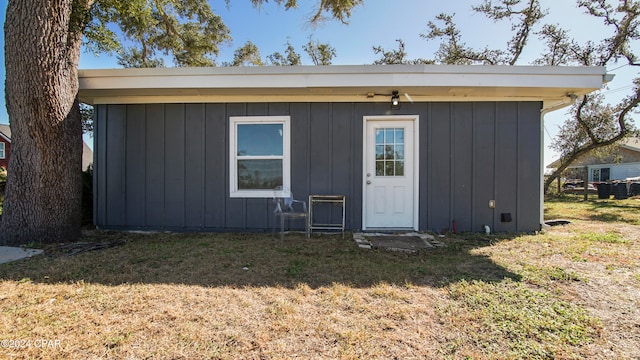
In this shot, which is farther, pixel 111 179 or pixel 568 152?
pixel 568 152

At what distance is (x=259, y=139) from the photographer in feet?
16.0

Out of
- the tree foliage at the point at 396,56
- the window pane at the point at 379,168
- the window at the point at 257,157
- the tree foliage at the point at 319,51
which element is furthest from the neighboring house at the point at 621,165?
the window at the point at 257,157

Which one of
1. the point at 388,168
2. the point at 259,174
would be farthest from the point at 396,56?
the point at 259,174

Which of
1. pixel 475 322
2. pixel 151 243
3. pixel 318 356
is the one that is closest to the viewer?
pixel 318 356

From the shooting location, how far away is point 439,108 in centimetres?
476

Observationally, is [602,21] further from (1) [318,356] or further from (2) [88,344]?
(2) [88,344]

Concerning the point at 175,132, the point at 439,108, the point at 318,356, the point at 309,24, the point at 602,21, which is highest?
the point at 602,21

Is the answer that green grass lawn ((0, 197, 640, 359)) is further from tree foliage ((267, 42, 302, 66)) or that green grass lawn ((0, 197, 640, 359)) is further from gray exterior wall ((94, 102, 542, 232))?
tree foliage ((267, 42, 302, 66))

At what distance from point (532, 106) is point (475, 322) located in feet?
14.0

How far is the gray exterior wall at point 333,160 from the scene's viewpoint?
4.75 metres

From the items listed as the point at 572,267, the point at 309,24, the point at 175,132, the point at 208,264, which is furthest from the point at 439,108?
the point at 309,24

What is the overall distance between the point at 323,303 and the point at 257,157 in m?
3.16

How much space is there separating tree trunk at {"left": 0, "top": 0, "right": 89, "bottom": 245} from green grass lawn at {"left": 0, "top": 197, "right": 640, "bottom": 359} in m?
0.84

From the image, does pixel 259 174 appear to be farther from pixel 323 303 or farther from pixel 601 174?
pixel 601 174
